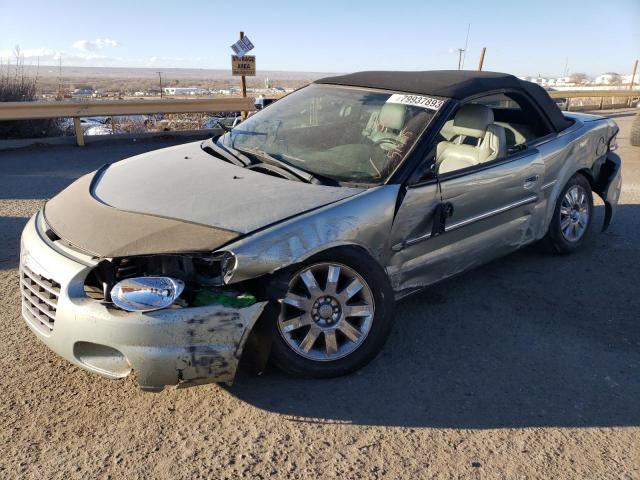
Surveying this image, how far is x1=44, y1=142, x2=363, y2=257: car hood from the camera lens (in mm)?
2650

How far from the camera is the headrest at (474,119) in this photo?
4.12 m

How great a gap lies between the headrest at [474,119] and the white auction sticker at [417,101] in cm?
50

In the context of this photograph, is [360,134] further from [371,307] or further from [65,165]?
[65,165]

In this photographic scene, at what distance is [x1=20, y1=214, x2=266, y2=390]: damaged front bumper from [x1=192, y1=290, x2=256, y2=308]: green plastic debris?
30 millimetres

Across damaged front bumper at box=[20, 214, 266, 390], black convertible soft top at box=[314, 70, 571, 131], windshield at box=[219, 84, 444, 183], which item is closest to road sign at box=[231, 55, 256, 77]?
black convertible soft top at box=[314, 70, 571, 131]

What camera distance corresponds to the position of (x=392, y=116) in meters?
3.74

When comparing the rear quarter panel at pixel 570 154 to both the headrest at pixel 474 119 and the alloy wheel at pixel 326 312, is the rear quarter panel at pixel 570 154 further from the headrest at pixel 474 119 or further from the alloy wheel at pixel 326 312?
the alloy wheel at pixel 326 312

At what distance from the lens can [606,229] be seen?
18.6ft

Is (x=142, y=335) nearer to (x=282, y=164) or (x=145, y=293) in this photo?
(x=145, y=293)

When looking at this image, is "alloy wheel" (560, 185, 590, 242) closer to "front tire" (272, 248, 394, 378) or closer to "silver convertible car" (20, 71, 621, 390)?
"silver convertible car" (20, 71, 621, 390)

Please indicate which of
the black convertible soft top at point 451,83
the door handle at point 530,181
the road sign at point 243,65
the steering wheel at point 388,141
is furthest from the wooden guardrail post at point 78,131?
the door handle at point 530,181

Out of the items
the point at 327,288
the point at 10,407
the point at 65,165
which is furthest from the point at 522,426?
the point at 65,165

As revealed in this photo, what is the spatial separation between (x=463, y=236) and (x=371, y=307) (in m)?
1.03

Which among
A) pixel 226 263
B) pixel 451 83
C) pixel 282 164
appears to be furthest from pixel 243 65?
pixel 226 263
